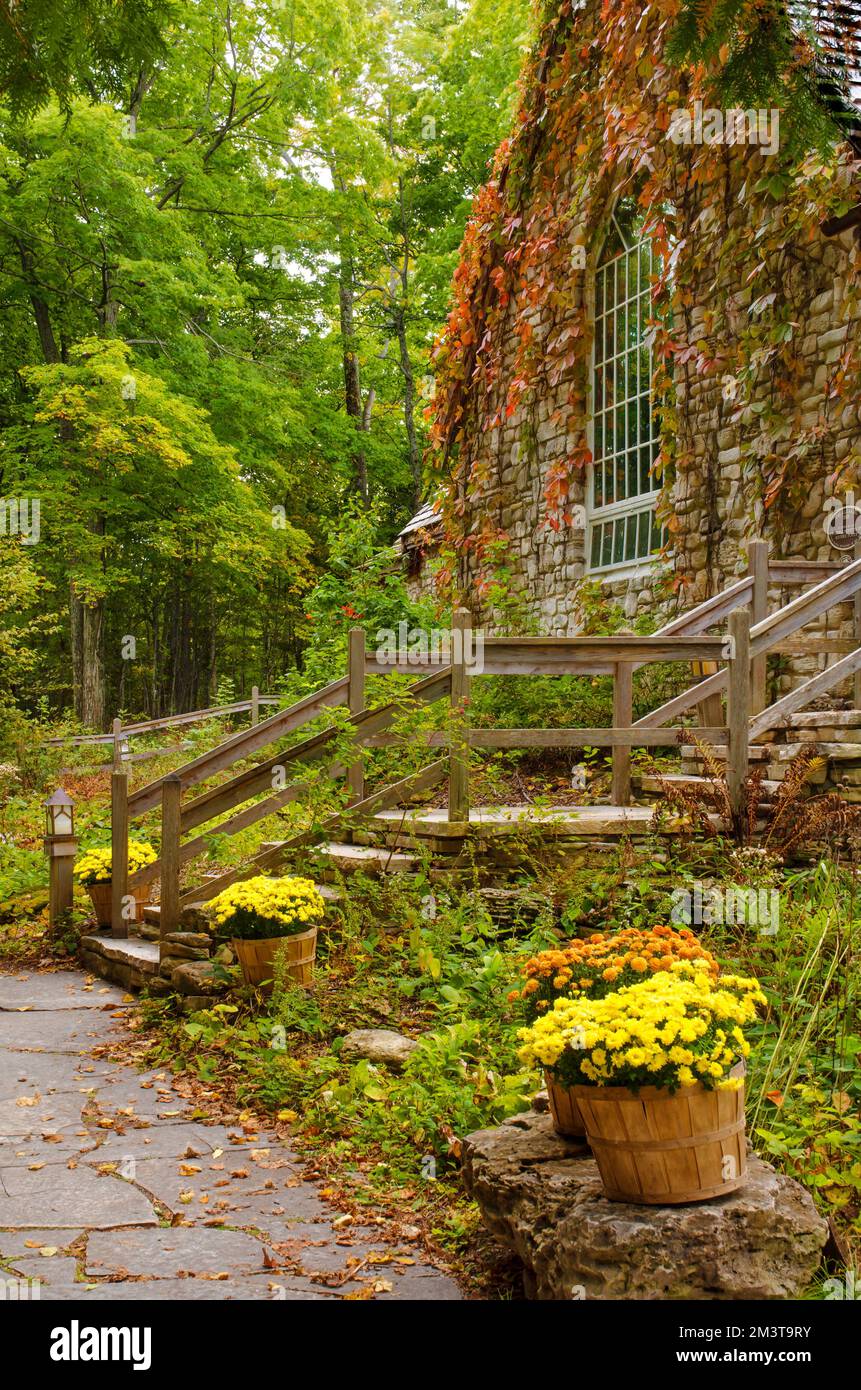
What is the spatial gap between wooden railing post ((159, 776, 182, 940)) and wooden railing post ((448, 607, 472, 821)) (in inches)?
67.3

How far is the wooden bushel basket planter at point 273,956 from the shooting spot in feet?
20.2

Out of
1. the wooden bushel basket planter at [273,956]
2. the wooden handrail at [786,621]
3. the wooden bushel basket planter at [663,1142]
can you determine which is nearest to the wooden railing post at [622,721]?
the wooden handrail at [786,621]

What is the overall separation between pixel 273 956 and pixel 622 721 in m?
2.74

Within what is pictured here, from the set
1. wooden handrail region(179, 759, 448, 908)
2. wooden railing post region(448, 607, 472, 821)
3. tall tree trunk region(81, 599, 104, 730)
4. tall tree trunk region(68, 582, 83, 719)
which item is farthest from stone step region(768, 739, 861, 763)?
tall tree trunk region(68, 582, 83, 719)

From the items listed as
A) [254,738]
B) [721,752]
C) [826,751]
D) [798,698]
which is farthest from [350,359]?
[826,751]

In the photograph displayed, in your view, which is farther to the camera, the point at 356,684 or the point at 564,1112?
the point at 356,684

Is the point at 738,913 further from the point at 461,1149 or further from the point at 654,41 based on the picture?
the point at 654,41

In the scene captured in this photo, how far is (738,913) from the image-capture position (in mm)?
5734

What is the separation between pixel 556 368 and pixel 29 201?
34.5 feet

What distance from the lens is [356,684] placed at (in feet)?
25.2

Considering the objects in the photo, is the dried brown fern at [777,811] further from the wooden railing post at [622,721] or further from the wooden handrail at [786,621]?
the wooden railing post at [622,721]

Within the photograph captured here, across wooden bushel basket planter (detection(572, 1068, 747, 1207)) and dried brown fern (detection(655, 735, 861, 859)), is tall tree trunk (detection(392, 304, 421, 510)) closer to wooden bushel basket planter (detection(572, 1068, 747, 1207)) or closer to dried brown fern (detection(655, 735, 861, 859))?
dried brown fern (detection(655, 735, 861, 859))

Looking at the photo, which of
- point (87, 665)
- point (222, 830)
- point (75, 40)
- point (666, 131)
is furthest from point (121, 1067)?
point (87, 665)

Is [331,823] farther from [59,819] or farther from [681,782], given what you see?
[59,819]
